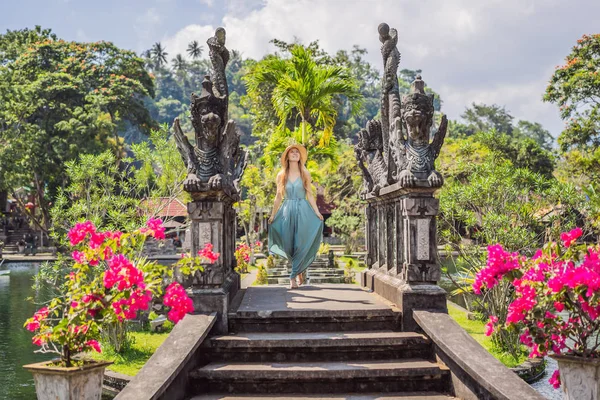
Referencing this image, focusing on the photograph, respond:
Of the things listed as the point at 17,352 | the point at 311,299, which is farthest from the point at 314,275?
the point at 311,299

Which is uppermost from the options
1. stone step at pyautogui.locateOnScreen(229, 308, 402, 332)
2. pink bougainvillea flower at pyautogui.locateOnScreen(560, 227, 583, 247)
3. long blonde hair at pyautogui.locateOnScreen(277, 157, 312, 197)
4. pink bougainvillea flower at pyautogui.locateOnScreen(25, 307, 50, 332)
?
long blonde hair at pyautogui.locateOnScreen(277, 157, 312, 197)

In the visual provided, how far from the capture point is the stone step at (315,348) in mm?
5164

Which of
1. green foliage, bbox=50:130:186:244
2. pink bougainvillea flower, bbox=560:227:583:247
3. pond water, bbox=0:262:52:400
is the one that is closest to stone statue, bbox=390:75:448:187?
pink bougainvillea flower, bbox=560:227:583:247

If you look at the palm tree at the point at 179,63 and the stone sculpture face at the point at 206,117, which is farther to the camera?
the palm tree at the point at 179,63

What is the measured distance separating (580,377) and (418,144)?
2.73 metres

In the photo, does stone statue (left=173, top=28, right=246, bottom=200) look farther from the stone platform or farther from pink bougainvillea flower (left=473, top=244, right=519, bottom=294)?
pink bougainvillea flower (left=473, top=244, right=519, bottom=294)

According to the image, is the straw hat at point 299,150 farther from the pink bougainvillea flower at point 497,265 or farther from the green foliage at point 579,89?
the green foliage at point 579,89

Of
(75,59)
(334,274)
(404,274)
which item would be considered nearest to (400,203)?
(404,274)

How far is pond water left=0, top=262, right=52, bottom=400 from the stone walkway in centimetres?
367

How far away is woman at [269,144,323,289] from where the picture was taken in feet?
24.8

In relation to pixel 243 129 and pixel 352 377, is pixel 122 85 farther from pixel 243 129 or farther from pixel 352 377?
pixel 243 129

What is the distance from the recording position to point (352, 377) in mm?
4820

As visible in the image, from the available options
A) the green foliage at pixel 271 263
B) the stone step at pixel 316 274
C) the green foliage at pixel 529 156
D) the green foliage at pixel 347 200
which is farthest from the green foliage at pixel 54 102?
the green foliage at pixel 529 156

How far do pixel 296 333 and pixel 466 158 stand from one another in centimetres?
1621
